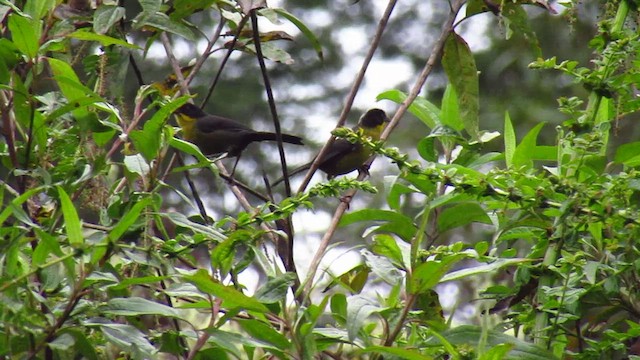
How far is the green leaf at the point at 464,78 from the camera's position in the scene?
1.86 meters

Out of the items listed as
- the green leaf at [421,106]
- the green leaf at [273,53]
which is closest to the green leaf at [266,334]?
the green leaf at [421,106]

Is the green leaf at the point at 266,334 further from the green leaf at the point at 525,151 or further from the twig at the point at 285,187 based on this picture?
the green leaf at the point at 525,151

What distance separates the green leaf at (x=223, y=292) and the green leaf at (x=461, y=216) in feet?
1.91

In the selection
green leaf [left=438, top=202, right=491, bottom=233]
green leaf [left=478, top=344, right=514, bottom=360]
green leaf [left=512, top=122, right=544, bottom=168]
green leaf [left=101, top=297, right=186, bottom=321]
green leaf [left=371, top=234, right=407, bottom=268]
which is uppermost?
green leaf [left=512, top=122, right=544, bottom=168]

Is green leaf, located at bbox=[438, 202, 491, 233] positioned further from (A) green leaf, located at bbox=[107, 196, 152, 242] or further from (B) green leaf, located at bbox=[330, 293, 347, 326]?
(A) green leaf, located at bbox=[107, 196, 152, 242]

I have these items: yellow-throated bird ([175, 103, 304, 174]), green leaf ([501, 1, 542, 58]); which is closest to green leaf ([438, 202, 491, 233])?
green leaf ([501, 1, 542, 58])

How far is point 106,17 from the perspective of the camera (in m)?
1.92

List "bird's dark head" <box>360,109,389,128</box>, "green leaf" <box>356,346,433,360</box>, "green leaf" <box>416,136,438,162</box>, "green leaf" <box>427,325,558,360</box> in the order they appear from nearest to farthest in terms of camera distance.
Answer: "green leaf" <box>356,346,433,360</box>
"green leaf" <box>427,325,558,360</box>
"green leaf" <box>416,136,438,162</box>
"bird's dark head" <box>360,109,389,128</box>

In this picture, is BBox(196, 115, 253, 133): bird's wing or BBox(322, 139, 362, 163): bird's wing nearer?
BBox(196, 115, 253, 133): bird's wing

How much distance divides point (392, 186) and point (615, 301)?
0.46 meters

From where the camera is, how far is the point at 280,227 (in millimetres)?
1983

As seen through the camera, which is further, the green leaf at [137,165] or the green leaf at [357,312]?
the green leaf at [137,165]

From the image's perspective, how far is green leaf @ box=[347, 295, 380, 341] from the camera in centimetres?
129

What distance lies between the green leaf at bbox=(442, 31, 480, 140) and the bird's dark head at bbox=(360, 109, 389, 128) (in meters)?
4.15
